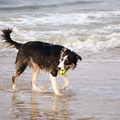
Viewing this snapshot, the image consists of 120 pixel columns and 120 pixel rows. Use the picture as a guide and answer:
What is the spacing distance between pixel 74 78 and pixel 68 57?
1.74 metres

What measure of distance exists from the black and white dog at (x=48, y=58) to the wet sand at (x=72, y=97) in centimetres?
43

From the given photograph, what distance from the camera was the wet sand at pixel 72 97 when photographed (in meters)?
4.18

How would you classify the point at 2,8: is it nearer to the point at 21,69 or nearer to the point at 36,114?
the point at 21,69

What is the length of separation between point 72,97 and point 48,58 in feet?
3.58

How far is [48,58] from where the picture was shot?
5887 mm

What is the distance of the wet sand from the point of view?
418 centimetres

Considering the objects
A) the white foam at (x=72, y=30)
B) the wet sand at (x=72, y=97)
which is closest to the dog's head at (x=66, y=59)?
the wet sand at (x=72, y=97)

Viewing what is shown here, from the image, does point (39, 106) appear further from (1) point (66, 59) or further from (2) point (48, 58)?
(2) point (48, 58)

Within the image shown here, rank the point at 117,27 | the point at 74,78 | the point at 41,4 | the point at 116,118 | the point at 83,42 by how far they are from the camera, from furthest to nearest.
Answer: the point at 41,4
the point at 117,27
the point at 83,42
the point at 74,78
the point at 116,118

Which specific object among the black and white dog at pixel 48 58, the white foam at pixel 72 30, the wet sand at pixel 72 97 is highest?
the black and white dog at pixel 48 58

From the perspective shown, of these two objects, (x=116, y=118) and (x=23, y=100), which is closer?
(x=116, y=118)

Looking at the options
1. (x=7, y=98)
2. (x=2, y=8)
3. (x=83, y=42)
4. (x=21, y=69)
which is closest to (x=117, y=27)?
(x=83, y=42)

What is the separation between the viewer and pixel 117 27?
18.5m

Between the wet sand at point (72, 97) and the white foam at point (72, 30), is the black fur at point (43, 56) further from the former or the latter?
the white foam at point (72, 30)
